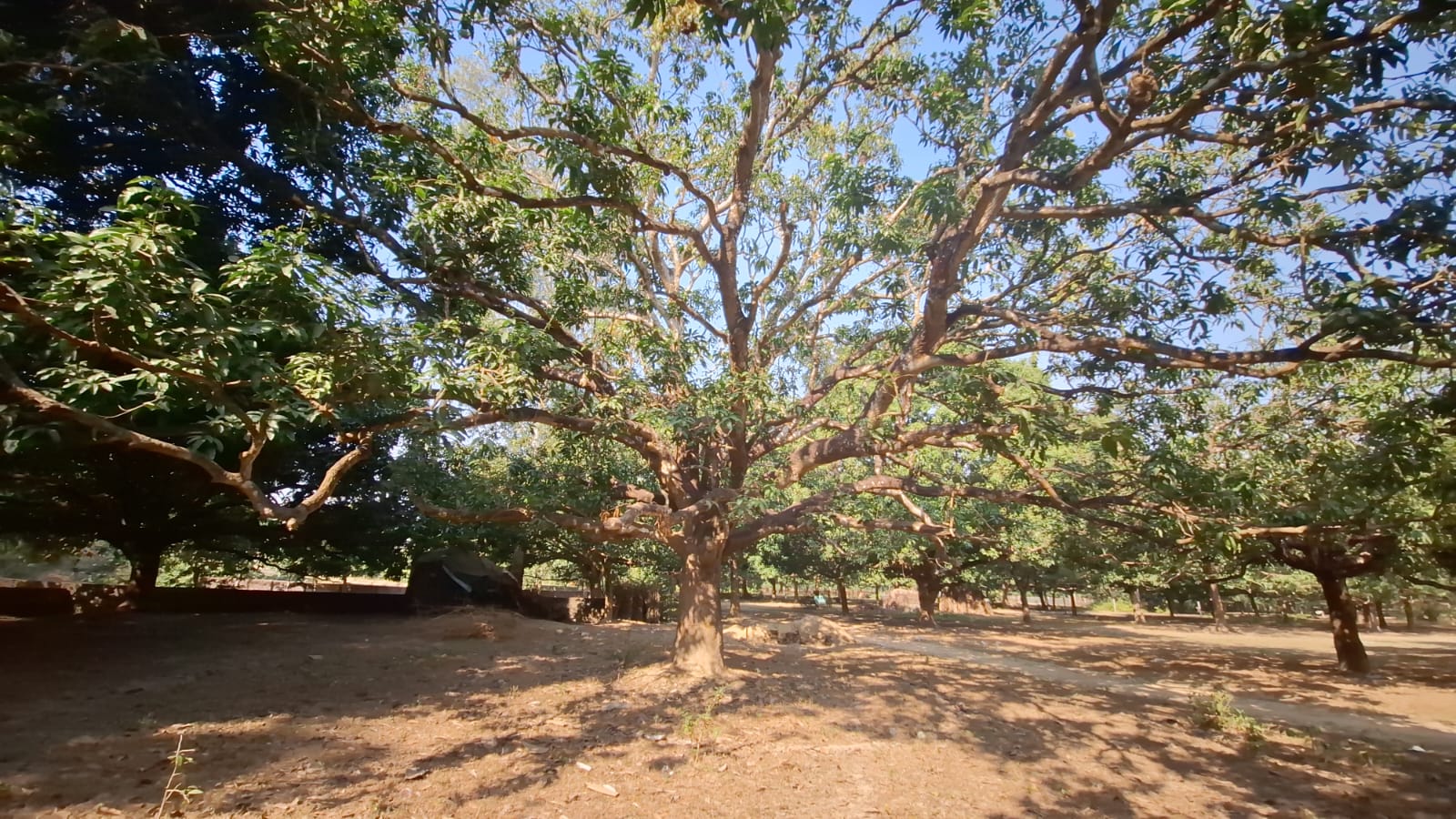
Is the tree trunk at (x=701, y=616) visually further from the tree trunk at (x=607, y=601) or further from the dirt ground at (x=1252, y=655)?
the tree trunk at (x=607, y=601)

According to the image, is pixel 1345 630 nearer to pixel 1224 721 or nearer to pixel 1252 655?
pixel 1252 655

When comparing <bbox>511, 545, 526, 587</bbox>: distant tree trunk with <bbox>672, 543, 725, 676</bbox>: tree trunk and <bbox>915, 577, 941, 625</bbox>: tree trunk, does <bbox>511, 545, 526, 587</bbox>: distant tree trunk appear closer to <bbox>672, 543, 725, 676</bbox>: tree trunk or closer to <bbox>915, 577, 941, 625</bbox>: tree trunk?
<bbox>672, 543, 725, 676</bbox>: tree trunk

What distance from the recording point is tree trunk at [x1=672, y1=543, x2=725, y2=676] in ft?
28.0

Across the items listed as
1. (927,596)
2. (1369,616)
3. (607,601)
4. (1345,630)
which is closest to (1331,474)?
(1345,630)

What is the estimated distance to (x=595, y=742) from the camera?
589 centimetres

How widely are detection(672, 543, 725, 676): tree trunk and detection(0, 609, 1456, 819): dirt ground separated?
15.9 inches

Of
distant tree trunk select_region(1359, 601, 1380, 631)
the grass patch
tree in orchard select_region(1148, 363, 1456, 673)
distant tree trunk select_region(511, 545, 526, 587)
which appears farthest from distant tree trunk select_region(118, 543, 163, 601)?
distant tree trunk select_region(1359, 601, 1380, 631)

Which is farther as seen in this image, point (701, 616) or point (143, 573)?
point (143, 573)

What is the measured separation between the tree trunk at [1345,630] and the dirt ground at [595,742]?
1.95 m

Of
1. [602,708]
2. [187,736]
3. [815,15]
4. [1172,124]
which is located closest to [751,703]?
[602,708]

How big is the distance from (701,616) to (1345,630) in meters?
12.9

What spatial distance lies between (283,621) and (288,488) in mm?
3671

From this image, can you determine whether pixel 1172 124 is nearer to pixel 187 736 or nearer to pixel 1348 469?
pixel 1348 469

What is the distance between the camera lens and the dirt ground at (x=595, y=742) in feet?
14.9
